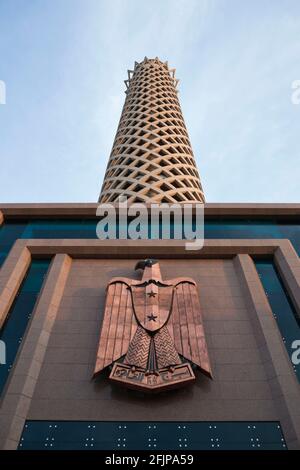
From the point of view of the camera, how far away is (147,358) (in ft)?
37.6

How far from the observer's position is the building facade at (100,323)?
33.8 ft

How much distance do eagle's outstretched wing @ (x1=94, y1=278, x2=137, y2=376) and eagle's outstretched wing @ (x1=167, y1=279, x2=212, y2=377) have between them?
4.69 ft

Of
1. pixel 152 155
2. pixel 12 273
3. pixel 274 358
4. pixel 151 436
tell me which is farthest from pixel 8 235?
pixel 152 155

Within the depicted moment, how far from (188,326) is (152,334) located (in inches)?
48.5

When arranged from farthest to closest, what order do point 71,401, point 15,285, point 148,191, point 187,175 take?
point 187,175 < point 148,191 < point 15,285 < point 71,401

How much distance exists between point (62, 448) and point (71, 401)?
4.26 ft

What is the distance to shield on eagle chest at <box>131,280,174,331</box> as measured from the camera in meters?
12.7

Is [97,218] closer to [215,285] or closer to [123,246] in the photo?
[123,246]

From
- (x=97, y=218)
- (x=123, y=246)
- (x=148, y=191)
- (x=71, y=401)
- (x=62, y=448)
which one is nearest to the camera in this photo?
(x=62, y=448)

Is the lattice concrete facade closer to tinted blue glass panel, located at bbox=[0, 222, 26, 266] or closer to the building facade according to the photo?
tinted blue glass panel, located at bbox=[0, 222, 26, 266]

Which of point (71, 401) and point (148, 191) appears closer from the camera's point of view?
point (71, 401)

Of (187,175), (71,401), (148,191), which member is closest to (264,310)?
(71,401)

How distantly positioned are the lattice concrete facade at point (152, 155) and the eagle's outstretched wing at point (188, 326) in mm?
13598

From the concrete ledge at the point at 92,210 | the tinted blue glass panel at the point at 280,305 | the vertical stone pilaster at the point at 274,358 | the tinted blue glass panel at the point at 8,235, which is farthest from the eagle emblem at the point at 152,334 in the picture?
the tinted blue glass panel at the point at 8,235
